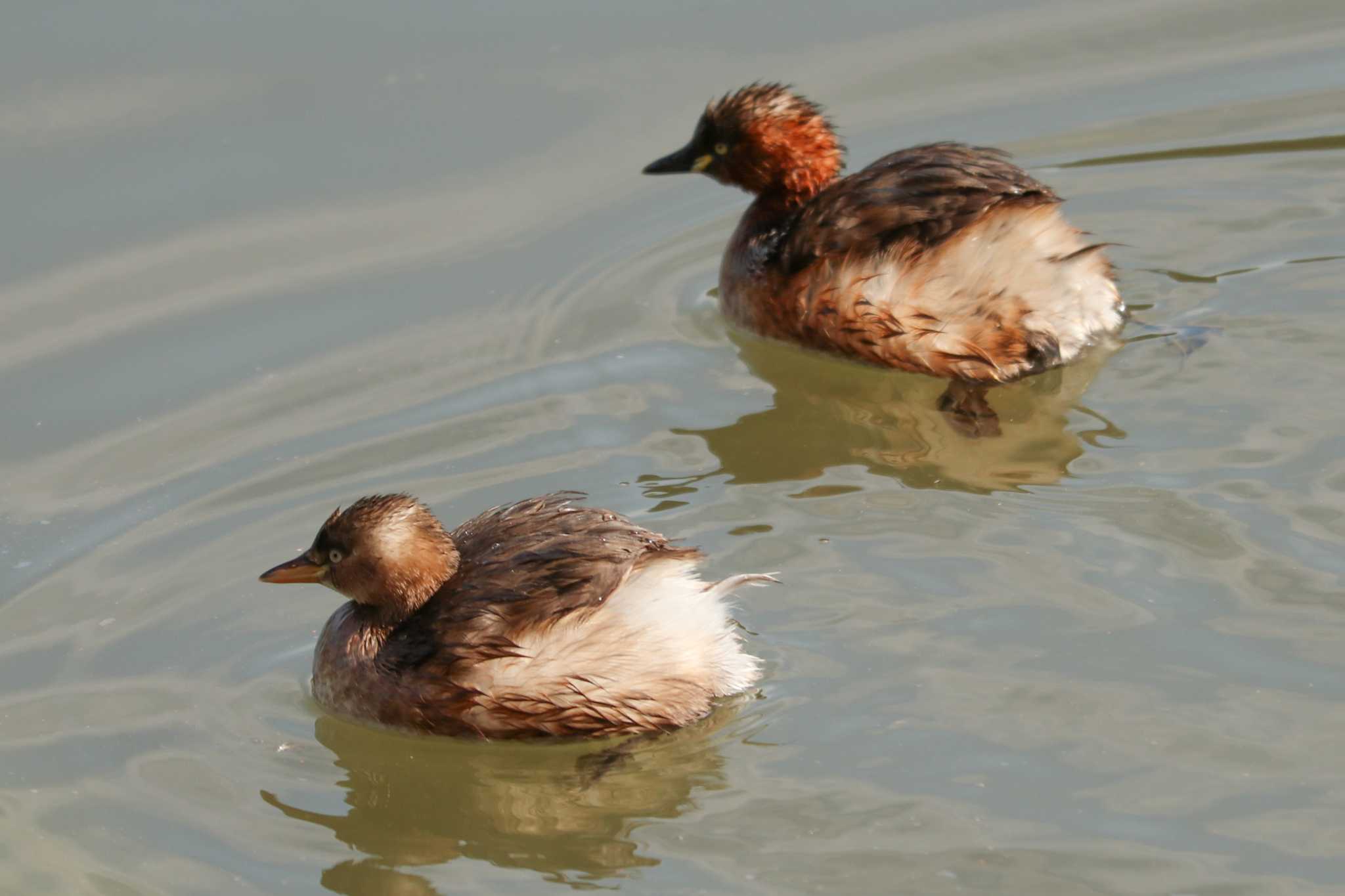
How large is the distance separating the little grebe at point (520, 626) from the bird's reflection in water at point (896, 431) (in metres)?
1.11

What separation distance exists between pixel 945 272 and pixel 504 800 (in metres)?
2.72

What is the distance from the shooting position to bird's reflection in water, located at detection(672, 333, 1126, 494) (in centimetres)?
633

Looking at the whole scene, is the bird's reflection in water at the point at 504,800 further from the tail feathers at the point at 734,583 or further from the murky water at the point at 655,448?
the tail feathers at the point at 734,583

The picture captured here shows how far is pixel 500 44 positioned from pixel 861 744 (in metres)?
4.85

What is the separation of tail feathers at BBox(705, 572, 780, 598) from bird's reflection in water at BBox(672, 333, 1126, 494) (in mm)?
847

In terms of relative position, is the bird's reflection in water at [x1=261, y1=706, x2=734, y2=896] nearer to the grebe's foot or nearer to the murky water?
the murky water

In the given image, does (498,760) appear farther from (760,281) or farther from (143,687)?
(760,281)

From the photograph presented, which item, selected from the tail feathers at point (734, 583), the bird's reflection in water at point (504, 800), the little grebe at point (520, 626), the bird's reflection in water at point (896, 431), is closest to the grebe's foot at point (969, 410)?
the bird's reflection in water at point (896, 431)

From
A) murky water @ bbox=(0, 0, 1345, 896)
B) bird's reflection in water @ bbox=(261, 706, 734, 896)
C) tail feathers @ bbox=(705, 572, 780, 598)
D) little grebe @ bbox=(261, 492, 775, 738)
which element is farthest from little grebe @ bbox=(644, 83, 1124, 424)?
bird's reflection in water @ bbox=(261, 706, 734, 896)

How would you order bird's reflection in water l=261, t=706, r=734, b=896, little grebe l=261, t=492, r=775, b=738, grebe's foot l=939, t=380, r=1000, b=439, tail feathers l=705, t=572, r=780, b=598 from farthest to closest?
grebe's foot l=939, t=380, r=1000, b=439 → tail feathers l=705, t=572, r=780, b=598 → little grebe l=261, t=492, r=775, b=738 → bird's reflection in water l=261, t=706, r=734, b=896

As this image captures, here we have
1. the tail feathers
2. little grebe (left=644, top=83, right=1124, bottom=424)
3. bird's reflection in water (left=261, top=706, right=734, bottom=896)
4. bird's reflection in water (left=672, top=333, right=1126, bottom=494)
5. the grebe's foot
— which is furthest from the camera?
little grebe (left=644, top=83, right=1124, bottom=424)

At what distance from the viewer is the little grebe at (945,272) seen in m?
6.83

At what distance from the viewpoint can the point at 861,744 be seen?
499 centimetres

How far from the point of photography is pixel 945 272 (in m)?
6.88
